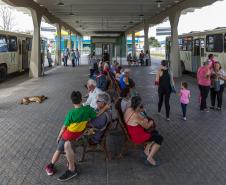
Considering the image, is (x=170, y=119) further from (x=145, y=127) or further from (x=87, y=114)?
(x=87, y=114)

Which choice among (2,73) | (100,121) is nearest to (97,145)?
(100,121)

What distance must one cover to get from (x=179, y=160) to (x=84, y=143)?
1784 millimetres

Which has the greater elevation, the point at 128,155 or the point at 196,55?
the point at 196,55

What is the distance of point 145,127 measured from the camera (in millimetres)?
6672

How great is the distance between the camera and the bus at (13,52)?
74.0ft

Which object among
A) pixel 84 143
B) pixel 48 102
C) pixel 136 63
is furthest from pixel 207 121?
pixel 136 63

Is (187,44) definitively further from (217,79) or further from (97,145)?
(97,145)

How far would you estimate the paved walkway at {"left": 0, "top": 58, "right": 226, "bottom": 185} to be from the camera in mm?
6086

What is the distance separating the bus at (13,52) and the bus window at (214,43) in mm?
11807

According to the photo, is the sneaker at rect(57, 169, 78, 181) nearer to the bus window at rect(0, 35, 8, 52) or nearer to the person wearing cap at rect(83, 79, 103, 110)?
the person wearing cap at rect(83, 79, 103, 110)

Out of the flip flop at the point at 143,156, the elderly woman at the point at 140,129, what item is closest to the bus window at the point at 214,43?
the flip flop at the point at 143,156

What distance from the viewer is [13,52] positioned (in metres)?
24.7

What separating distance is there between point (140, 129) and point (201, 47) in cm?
1716

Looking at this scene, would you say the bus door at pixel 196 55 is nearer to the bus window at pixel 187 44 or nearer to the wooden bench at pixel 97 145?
the bus window at pixel 187 44
